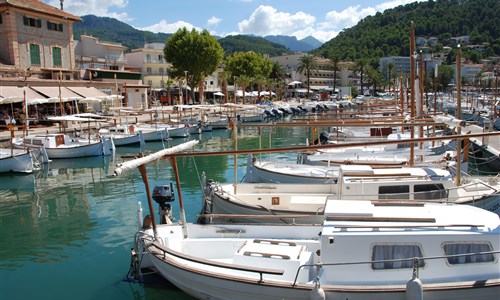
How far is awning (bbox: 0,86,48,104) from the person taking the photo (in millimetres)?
48812

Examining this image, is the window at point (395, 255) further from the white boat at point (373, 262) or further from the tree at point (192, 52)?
the tree at point (192, 52)

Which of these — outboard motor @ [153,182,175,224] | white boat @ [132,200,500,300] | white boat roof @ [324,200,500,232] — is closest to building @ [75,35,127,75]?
outboard motor @ [153,182,175,224]

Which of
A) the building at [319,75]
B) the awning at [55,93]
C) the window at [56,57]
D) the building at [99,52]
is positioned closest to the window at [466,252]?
the awning at [55,93]

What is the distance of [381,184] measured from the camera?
16.9m

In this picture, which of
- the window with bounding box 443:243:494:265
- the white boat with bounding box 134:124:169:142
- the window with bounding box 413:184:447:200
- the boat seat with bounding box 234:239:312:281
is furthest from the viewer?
the white boat with bounding box 134:124:169:142

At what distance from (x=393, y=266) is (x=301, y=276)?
7.53 feet

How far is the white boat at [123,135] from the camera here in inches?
Answer: 1825

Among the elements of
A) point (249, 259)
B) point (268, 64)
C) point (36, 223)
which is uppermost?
point (268, 64)

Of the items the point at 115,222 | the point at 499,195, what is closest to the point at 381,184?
the point at 499,195

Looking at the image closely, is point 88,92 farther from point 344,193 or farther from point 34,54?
point 344,193

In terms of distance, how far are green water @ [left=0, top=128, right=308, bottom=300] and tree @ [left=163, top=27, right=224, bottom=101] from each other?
4838 cm

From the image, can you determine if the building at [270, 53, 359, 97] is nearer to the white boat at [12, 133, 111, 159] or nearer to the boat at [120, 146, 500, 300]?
the white boat at [12, 133, 111, 159]

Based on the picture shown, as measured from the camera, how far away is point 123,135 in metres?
47.9

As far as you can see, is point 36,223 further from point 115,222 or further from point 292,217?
point 292,217
